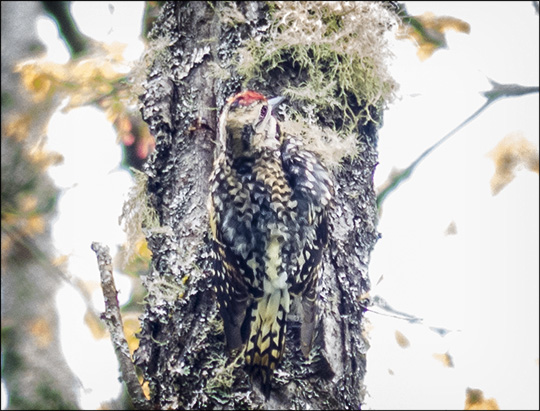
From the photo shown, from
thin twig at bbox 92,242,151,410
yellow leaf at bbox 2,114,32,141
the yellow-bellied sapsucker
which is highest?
yellow leaf at bbox 2,114,32,141

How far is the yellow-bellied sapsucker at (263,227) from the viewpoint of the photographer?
74.0 inches

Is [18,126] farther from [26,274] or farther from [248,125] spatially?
[248,125]

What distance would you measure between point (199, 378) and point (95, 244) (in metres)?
0.60

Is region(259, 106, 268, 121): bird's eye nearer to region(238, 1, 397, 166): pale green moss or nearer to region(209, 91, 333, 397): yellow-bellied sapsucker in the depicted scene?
region(209, 91, 333, 397): yellow-bellied sapsucker

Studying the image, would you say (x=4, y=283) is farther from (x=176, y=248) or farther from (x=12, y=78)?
(x=176, y=248)

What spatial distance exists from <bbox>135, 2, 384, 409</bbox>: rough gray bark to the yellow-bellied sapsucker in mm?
75

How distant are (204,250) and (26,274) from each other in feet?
6.62

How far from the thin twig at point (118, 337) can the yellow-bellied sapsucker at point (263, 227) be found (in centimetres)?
41

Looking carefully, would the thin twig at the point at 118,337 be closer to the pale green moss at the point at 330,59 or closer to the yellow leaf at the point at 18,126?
the pale green moss at the point at 330,59

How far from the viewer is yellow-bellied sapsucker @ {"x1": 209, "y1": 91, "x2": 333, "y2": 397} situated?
188 cm

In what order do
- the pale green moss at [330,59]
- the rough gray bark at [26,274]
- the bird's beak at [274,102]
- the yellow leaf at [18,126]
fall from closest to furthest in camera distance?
the bird's beak at [274,102] → the pale green moss at [330,59] → the rough gray bark at [26,274] → the yellow leaf at [18,126]

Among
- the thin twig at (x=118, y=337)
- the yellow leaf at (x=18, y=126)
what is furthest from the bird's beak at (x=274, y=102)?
the yellow leaf at (x=18, y=126)

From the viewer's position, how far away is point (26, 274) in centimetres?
351

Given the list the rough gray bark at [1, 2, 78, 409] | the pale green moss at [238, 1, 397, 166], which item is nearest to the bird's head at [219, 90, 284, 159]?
the pale green moss at [238, 1, 397, 166]
